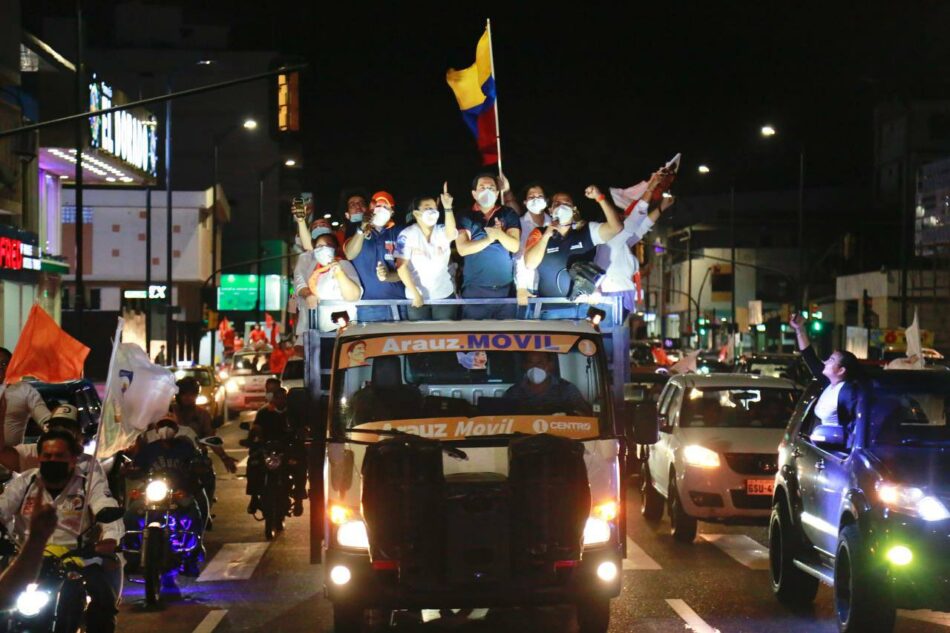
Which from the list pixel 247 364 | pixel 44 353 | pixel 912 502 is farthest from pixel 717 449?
pixel 247 364

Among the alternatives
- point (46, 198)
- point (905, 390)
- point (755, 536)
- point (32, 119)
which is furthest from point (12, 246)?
point (905, 390)

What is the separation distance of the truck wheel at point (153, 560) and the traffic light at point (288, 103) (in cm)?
894

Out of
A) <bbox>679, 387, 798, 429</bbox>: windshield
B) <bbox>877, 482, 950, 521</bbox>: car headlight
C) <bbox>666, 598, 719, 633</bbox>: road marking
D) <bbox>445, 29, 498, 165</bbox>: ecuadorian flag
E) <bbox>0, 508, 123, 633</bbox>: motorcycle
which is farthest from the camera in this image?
<bbox>679, 387, 798, 429</bbox>: windshield

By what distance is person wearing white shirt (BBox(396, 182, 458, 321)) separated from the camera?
39.1ft

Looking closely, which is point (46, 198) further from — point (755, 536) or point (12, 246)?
point (755, 536)

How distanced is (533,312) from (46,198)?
105 feet

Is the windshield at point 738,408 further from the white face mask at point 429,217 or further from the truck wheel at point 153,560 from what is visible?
the truck wheel at point 153,560

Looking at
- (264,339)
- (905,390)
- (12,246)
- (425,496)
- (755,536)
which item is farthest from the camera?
(264,339)

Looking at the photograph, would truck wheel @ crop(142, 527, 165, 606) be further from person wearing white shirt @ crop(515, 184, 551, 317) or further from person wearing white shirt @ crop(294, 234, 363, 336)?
person wearing white shirt @ crop(515, 184, 551, 317)

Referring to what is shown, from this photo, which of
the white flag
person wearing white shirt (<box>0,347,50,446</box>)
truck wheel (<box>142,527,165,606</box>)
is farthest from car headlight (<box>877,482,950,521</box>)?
person wearing white shirt (<box>0,347,50,446</box>)

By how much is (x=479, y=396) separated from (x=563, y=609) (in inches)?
78.6

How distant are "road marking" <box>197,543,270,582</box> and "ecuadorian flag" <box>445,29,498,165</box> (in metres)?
4.77

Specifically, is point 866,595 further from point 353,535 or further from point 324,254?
point 324,254

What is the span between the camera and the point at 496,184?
1221 centimetres
